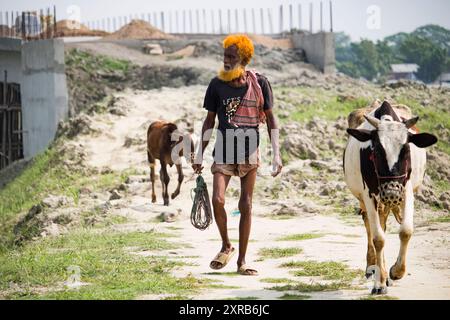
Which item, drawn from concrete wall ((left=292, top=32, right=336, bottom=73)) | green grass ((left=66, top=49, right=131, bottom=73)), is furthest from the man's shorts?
concrete wall ((left=292, top=32, right=336, bottom=73))

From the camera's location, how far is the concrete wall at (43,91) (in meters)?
31.2

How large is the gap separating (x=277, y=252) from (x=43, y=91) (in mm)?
21632

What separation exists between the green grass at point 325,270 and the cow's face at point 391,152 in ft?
4.07

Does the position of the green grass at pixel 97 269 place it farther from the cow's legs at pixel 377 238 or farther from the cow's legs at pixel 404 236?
the cow's legs at pixel 404 236

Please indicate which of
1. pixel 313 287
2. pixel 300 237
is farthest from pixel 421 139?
pixel 300 237

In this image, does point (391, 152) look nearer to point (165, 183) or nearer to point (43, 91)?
point (165, 183)

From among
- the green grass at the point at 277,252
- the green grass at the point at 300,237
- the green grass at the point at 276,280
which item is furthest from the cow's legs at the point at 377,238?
the green grass at the point at 300,237

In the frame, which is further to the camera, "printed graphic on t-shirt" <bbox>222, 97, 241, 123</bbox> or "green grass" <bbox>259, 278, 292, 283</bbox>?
"printed graphic on t-shirt" <bbox>222, 97, 241, 123</bbox>

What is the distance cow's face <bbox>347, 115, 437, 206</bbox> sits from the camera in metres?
8.34

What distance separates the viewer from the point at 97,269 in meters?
10.3

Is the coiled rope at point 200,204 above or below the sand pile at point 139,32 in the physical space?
below

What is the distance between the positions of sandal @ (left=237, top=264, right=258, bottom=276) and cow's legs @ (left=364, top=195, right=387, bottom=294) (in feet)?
4.40

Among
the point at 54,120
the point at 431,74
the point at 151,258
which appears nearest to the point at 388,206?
the point at 151,258

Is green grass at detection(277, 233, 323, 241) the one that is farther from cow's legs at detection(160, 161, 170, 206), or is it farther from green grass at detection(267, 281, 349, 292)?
cow's legs at detection(160, 161, 170, 206)
